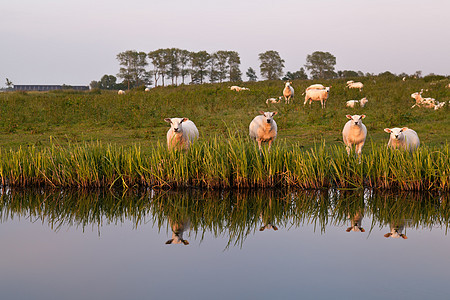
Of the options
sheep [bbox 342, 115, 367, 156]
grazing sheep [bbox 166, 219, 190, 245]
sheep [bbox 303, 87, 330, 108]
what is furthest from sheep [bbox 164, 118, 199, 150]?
sheep [bbox 303, 87, 330, 108]

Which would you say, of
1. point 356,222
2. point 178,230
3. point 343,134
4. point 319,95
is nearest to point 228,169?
point 178,230

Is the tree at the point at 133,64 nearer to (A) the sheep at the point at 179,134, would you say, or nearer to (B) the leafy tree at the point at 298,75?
(B) the leafy tree at the point at 298,75

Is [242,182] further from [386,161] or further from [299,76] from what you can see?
[299,76]

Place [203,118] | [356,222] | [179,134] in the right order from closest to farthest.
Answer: [356,222] → [179,134] → [203,118]

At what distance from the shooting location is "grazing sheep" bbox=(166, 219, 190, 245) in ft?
24.4

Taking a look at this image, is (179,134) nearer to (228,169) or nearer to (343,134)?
(228,169)

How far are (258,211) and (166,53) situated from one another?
325 feet

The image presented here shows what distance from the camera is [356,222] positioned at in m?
8.45

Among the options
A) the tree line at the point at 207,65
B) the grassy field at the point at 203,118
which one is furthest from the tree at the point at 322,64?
the grassy field at the point at 203,118

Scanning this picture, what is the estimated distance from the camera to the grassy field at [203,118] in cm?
1845

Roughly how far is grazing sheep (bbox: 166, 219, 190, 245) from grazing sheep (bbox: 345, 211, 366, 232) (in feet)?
9.73

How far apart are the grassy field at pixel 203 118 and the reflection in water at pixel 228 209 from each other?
5083 mm

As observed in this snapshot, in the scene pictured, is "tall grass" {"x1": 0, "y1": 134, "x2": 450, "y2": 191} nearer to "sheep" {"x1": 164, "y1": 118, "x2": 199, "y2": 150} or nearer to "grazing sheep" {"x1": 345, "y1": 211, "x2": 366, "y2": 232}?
"sheep" {"x1": 164, "y1": 118, "x2": 199, "y2": 150}

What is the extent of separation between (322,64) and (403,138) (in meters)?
94.5
